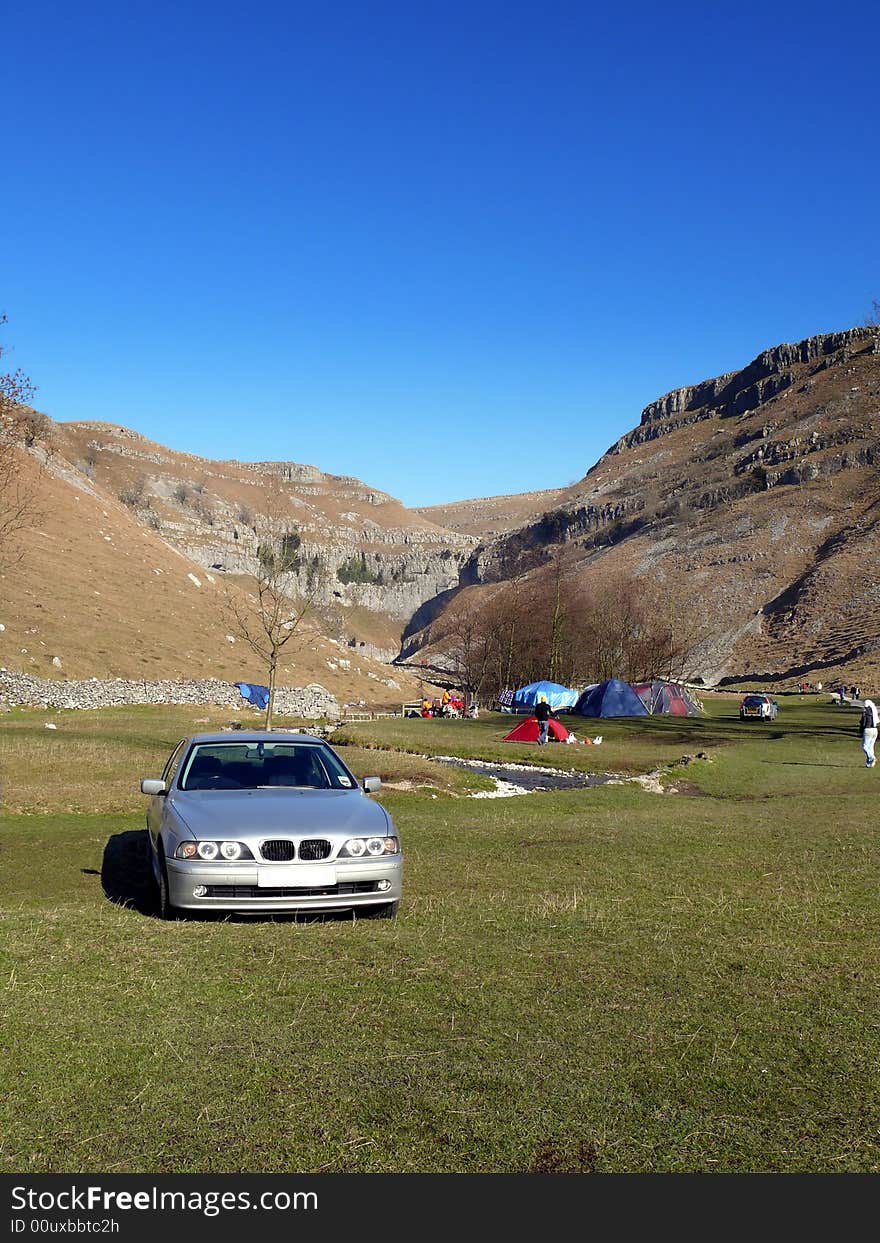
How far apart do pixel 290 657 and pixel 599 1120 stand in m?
64.8

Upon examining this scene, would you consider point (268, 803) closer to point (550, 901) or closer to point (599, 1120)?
point (550, 901)

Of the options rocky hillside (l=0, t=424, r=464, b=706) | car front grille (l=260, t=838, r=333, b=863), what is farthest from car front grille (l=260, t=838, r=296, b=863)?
rocky hillside (l=0, t=424, r=464, b=706)

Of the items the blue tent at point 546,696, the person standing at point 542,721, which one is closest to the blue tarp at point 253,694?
the blue tent at point 546,696

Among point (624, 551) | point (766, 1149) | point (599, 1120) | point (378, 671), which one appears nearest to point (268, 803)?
point (599, 1120)

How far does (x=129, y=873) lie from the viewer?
39.0 feet

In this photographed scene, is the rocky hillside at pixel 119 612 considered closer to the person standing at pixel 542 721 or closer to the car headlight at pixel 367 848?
the person standing at pixel 542 721

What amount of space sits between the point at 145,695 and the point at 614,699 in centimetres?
2539

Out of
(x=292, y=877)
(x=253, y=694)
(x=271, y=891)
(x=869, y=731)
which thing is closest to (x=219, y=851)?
(x=271, y=891)

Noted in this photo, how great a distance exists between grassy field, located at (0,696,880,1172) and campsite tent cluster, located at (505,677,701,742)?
42239 millimetres

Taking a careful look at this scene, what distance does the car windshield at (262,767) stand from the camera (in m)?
9.95

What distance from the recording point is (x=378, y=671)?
7869 centimetres

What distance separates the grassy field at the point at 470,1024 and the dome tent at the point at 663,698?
151ft

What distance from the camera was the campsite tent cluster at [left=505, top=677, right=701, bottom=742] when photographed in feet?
179

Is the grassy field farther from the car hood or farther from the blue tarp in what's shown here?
the blue tarp
